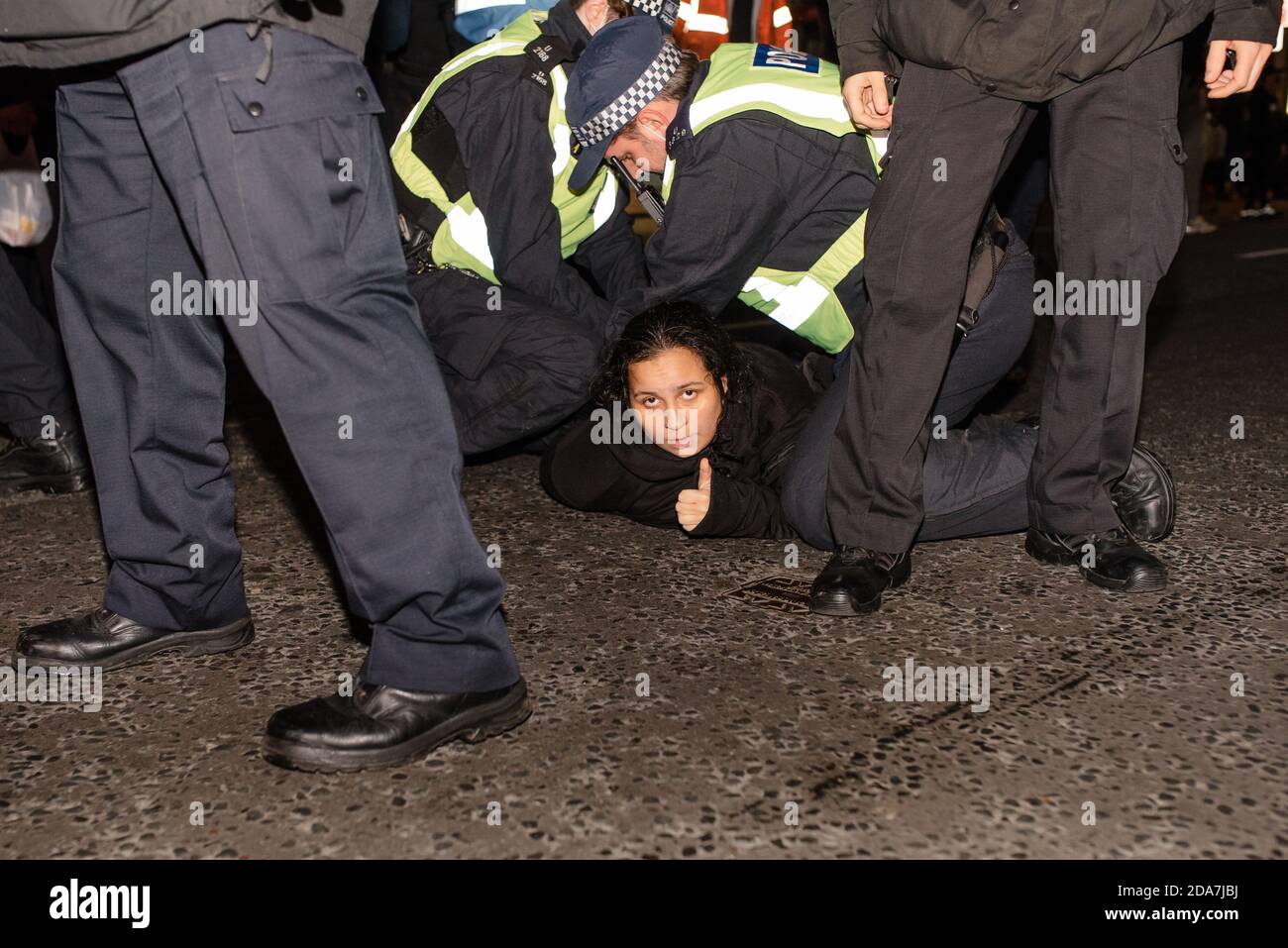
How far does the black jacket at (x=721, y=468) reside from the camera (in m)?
3.08

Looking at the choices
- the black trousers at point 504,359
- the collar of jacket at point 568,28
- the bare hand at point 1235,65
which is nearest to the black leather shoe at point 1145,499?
the bare hand at point 1235,65

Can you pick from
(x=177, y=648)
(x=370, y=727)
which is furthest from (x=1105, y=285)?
(x=177, y=648)

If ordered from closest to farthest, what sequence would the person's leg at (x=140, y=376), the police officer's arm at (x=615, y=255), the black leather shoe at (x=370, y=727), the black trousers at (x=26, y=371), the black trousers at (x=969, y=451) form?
1. the black leather shoe at (x=370, y=727)
2. the person's leg at (x=140, y=376)
3. the black trousers at (x=969, y=451)
4. the black trousers at (x=26, y=371)
5. the police officer's arm at (x=615, y=255)

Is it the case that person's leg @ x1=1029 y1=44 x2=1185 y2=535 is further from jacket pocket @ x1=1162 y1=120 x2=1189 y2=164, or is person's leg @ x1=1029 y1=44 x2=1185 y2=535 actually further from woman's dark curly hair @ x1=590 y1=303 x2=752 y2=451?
woman's dark curly hair @ x1=590 y1=303 x2=752 y2=451

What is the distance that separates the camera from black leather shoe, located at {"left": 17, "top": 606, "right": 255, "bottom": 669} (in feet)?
7.92

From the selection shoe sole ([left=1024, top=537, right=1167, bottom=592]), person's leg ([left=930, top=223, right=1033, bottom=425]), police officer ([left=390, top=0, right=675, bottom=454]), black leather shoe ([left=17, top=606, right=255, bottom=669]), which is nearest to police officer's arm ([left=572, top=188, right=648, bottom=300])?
police officer ([left=390, top=0, right=675, bottom=454])

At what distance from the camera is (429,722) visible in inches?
79.7

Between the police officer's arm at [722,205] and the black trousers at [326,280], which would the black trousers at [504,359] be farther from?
the black trousers at [326,280]

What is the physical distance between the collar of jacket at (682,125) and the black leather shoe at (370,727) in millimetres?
1467

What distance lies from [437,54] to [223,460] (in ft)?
8.87

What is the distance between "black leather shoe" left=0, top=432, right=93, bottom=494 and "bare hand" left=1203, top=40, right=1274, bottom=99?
9.45 ft

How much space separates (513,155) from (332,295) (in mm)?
1657

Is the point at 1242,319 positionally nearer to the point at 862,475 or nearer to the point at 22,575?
the point at 862,475

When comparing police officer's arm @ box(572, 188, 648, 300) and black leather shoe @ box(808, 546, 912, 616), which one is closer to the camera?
black leather shoe @ box(808, 546, 912, 616)
